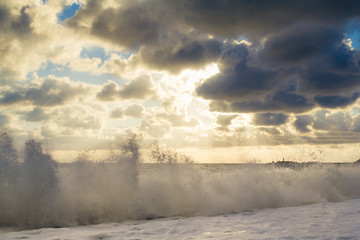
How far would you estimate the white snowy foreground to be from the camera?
6.62m

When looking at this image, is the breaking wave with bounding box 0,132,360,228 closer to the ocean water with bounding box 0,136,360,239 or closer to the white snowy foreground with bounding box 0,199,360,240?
the ocean water with bounding box 0,136,360,239

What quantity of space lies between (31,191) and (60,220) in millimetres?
1381

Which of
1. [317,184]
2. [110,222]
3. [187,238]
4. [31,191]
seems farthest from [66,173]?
[317,184]

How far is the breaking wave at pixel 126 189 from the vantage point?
8977 mm

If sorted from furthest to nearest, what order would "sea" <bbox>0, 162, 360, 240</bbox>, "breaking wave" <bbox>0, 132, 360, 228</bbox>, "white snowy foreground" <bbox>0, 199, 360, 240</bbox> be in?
"breaking wave" <bbox>0, 132, 360, 228</bbox> → "sea" <bbox>0, 162, 360, 240</bbox> → "white snowy foreground" <bbox>0, 199, 360, 240</bbox>

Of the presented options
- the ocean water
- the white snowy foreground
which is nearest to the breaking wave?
the ocean water

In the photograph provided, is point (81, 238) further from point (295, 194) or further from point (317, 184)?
point (317, 184)

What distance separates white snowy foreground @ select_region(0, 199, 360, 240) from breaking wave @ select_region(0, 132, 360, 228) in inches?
42.9

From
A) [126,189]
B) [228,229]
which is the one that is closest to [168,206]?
[126,189]

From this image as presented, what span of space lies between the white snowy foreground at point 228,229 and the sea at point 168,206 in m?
0.02

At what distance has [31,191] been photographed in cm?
909

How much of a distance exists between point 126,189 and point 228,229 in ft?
15.2

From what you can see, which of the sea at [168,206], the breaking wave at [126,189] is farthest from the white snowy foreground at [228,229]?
the breaking wave at [126,189]

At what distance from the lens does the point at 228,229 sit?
750 centimetres
